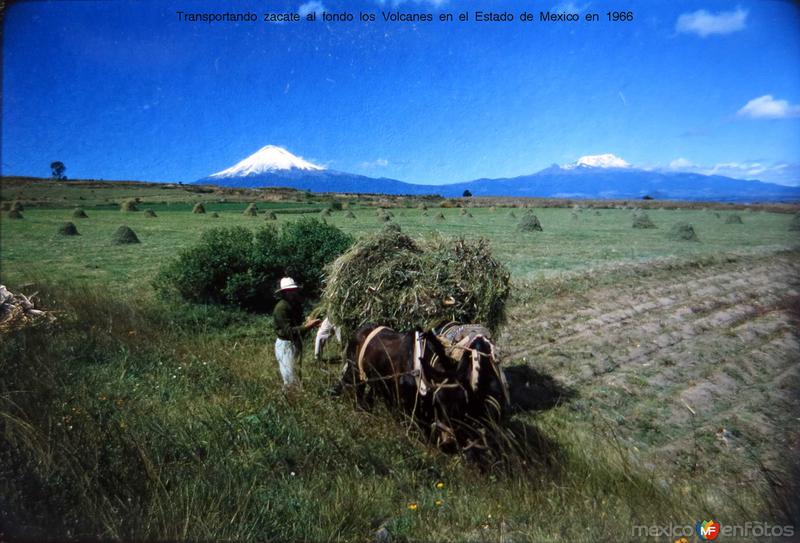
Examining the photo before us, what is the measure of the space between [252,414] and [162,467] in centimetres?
134

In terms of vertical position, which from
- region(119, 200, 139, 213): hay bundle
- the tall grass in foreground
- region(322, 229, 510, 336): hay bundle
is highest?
region(119, 200, 139, 213): hay bundle

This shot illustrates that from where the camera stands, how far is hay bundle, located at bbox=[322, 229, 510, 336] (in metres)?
6.49

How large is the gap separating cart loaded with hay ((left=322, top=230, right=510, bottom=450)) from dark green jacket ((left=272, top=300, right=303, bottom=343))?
21.1 inches

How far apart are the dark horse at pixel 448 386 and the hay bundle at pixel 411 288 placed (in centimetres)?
108

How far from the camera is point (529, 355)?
8961 mm

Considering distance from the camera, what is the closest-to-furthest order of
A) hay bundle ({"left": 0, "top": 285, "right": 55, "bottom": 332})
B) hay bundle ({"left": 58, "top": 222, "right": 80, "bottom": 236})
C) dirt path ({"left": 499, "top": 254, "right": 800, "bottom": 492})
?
dirt path ({"left": 499, "top": 254, "right": 800, "bottom": 492}), hay bundle ({"left": 0, "top": 285, "right": 55, "bottom": 332}), hay bundle ({"left": 58, "top": 222, "right": 80, "bottom": 236})

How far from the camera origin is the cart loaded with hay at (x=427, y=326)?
474cm

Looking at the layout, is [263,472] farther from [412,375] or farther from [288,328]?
[288,328]

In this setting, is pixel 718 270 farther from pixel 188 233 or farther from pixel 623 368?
pixel 188 233

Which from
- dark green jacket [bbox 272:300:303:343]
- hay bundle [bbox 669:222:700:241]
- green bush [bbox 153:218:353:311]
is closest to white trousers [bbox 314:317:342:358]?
dark green jacket [bbox 272:300:303:343]

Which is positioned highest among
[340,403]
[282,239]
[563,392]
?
[282,239]

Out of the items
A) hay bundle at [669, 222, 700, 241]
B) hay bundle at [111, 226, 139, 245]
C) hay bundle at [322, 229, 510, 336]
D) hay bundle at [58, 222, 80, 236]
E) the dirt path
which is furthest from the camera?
hay bundle at [669, 222, 700, 241]

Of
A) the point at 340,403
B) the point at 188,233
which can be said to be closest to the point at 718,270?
the point at 340,403

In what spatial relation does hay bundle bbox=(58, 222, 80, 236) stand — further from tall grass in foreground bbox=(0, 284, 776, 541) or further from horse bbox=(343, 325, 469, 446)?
horse bbox=(343, 325, 469, 446)
